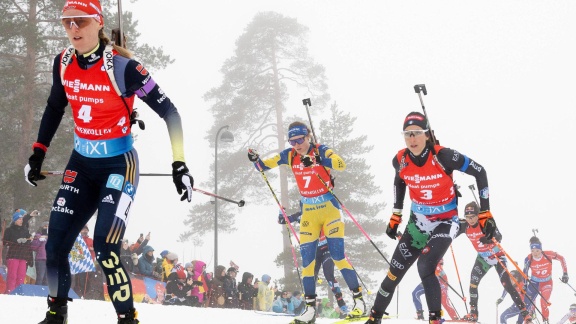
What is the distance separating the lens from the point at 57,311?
4.44 m

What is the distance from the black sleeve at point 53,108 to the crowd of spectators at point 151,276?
21.4 feet

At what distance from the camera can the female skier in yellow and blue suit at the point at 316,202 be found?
8.95m

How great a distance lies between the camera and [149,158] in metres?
136

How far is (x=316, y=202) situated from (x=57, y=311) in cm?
525

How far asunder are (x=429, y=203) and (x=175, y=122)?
3510 mm

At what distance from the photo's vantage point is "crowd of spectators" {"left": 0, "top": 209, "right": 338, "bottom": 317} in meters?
12.4

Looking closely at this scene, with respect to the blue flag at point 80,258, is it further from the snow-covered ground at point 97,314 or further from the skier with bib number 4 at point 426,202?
the skier with bib number 4 at point 426,202

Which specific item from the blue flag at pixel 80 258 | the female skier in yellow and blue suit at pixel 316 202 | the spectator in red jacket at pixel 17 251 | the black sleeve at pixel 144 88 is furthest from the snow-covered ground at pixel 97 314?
the spectator in red jacket at pixel 17 251

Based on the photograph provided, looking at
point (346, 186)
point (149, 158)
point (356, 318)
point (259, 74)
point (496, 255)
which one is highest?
point (149, 158)

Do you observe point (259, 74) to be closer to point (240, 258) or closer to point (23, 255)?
point (23, 255)

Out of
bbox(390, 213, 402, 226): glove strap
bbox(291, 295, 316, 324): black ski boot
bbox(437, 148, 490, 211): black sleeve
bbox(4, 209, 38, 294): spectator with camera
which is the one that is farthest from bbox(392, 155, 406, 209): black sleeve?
bbox(4, 209, 38, 294): spectator with camera

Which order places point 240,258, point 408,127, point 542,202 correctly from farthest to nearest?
1. point 542,202
2. point 240,258
3. point 408,127

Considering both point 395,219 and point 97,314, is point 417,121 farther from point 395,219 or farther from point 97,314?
point 97,314

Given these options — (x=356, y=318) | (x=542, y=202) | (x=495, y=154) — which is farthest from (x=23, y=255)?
(x=495, y=154)
